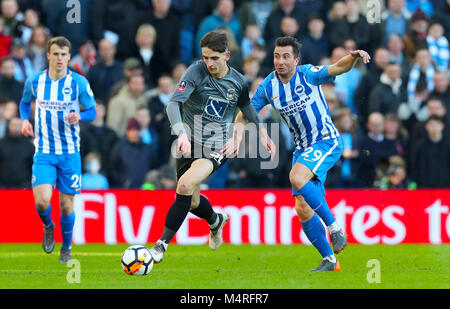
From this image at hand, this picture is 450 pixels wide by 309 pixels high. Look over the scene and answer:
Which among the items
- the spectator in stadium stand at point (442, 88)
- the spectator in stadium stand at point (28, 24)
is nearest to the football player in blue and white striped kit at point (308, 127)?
the spectator in stadium stand at point (442, 88)

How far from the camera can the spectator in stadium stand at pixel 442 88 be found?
15172 millimetres

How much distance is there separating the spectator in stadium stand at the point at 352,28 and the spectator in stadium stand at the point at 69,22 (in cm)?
405


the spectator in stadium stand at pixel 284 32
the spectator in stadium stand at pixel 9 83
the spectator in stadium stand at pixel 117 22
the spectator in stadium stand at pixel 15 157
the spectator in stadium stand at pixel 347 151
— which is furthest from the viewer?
the spectator in stadium stand at pixel 117 22

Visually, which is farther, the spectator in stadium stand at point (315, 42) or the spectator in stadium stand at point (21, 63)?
the spectator in stadium stand at point (315, 42)

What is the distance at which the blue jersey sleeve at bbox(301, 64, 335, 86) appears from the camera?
31.1 feet

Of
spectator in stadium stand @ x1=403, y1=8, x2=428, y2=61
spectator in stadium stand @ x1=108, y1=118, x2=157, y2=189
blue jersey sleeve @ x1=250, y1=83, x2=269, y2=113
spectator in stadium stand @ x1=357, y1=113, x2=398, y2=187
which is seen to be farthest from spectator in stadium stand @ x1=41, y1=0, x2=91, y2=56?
blue jersey sleeve @ x1=250, y1=83, x2=269, y2=113

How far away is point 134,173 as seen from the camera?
14586 millimetres

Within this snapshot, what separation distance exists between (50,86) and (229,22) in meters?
5.62

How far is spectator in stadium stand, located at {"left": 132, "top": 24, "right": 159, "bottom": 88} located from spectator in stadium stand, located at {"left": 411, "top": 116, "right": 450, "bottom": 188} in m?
4.51

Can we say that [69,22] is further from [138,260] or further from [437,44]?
[138,260]

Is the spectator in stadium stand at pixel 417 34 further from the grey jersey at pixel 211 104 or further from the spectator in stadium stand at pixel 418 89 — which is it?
the grey jersey at pixel 211 104

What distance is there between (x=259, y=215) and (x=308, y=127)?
4.14m

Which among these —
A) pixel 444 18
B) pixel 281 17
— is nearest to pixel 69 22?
pixel 281 17

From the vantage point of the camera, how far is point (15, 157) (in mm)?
14188
